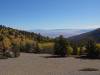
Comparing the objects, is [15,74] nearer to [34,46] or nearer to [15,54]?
[15,54]

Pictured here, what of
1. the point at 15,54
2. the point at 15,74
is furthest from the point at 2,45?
the point at 15,74

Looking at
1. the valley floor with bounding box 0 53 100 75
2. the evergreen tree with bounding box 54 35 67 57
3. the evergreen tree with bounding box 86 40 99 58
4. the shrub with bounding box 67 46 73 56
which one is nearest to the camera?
the valley floor with bounding box 0 53 100 75

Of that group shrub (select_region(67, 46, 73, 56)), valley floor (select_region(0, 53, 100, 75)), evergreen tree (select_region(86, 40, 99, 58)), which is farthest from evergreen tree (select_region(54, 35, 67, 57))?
valley floor (select_region(0, 53, 100, 75))

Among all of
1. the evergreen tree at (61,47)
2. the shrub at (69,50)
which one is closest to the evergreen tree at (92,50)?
the shrub at (69,50)

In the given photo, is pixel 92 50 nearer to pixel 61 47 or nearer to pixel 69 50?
pixel 69 50

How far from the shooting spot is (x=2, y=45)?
12750 centimetres

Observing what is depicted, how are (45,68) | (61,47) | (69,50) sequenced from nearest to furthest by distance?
(45,68)
(69,50)
(61,47)

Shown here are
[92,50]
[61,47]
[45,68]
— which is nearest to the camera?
[45,68]

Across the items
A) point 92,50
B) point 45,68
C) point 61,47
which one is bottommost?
point 45,68

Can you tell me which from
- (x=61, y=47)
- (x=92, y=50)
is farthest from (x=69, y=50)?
(x=92, y=50)

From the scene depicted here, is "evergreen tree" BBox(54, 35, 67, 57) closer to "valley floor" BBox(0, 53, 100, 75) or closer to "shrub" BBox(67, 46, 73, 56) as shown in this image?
"shrub" BBox(67, 46, 73, 56)

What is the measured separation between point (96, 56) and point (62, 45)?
1640 centimetres

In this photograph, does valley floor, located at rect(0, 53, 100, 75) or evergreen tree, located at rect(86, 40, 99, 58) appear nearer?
valley floor, located at rect(0, 53, 100, 75)

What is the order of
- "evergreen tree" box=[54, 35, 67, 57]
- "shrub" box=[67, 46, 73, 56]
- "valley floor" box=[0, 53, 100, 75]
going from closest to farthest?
"valley floor" box=[0, 53, 100, 75], "evergreen tree" box=[54, 35, 67, 57], "shrub" box=[67, 46, 73, 56]
